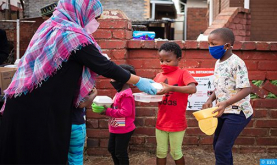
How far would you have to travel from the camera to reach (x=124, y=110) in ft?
9.84

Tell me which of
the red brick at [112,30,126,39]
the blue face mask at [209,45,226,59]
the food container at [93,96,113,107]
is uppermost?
the red brick at [112,30,126,39]

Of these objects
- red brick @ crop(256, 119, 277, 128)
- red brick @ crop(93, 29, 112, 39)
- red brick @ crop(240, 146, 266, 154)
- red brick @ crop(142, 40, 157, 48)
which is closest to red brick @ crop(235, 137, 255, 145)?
red brick @ crop(240, 146, 266, 154)

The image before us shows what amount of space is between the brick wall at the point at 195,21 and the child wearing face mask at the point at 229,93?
50.7ft

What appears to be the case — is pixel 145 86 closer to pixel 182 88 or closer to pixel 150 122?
pixel 182 88

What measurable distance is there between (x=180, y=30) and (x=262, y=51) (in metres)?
18.9

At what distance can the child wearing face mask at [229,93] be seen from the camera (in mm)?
2695

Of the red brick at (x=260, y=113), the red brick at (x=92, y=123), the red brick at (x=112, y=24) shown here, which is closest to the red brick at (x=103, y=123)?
the red brick at (x=92, y=123)

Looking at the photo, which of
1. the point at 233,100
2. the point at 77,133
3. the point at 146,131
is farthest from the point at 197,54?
Answer: the point at 77,133

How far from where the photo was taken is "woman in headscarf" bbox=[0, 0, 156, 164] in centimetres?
201

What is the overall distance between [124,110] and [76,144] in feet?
2.13

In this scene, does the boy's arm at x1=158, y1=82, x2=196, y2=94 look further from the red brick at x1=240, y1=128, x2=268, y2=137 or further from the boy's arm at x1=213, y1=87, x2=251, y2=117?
the red brick at x1=240, y1=128, x2=268, y2=137

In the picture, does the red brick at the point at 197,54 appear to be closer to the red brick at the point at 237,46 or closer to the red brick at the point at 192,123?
the red brick at the point at 237,46

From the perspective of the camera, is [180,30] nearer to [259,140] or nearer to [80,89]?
[259,140]

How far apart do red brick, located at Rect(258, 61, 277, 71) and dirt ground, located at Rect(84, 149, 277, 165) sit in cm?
120
